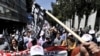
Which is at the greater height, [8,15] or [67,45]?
[8,15]

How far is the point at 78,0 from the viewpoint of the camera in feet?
151

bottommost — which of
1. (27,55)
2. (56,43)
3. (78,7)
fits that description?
(27,55)

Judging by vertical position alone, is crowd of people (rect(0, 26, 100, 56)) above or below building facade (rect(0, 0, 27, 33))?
below

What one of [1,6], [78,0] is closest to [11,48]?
[78,0]

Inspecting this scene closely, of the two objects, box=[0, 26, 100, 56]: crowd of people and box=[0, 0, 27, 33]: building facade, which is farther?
box=[0, 0, 27, 33]: building facade

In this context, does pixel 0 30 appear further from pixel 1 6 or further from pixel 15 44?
pixel 15 44

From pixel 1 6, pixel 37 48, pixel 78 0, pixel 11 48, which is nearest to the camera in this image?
pixel 37 48

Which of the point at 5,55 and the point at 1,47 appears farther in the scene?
the point at 1,47

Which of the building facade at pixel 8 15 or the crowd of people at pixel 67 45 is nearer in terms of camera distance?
the crowd of people at pixel 67 45

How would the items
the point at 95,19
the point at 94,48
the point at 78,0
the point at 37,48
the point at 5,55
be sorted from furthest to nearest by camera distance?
the point at 95,19 → the point at 78,0 → the point at 5,55 → the point at 37,48 → the point at 94,48

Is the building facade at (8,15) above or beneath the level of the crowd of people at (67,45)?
above

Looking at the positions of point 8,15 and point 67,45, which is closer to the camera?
point 67,45

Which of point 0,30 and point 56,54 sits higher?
point 0,30

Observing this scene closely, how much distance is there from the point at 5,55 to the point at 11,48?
6.34 ft
